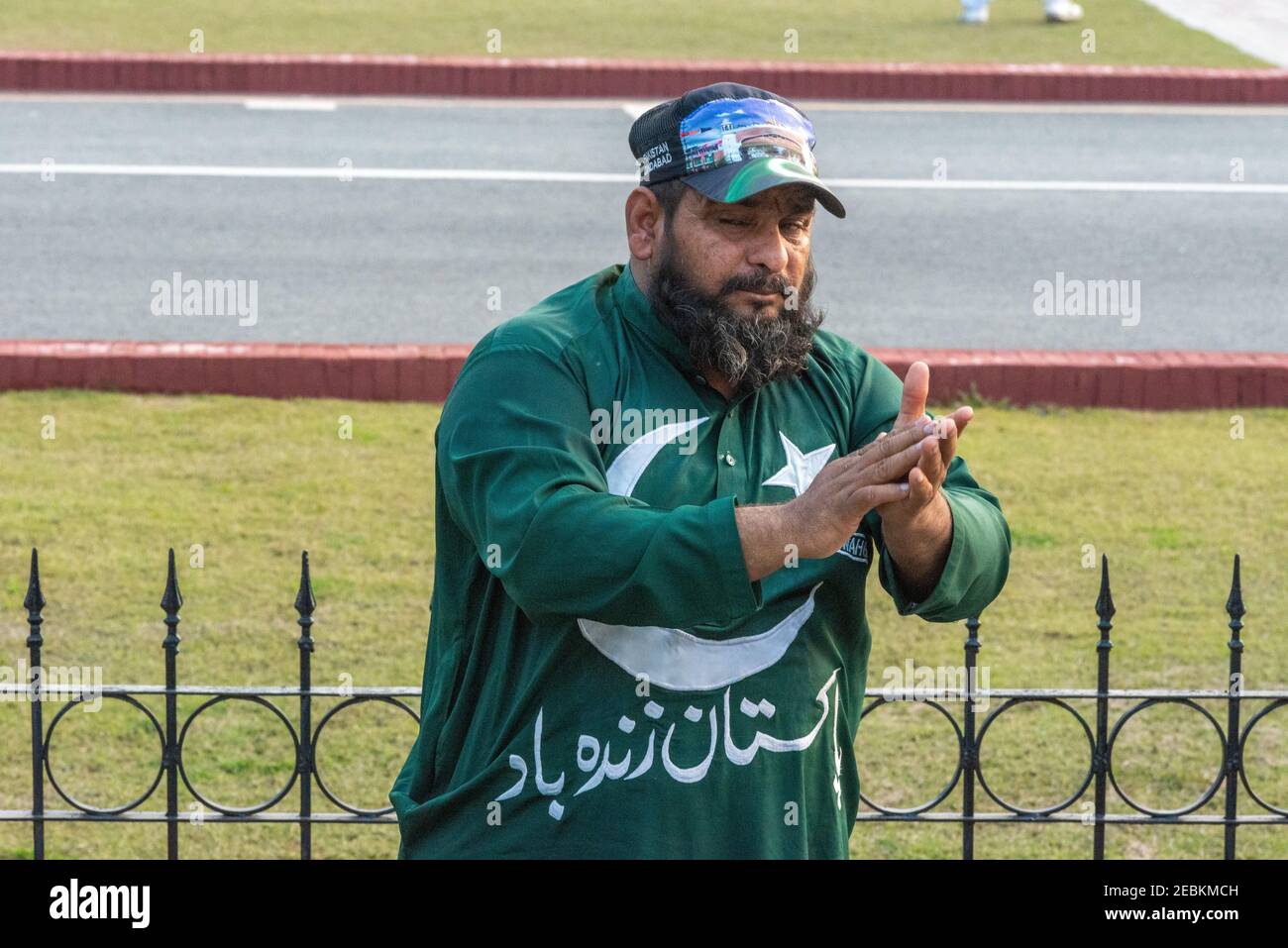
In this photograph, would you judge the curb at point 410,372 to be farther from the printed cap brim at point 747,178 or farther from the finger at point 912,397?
the finger at point 912,397

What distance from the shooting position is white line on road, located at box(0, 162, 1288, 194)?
12.8 metres

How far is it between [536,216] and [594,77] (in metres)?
4.43

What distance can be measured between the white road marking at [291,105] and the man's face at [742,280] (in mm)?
12774

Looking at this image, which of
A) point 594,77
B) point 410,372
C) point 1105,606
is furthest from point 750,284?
point 594,77

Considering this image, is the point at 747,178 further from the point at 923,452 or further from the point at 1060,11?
the point at 1060,11

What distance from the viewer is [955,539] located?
2.91m

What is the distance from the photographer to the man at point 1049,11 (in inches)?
771

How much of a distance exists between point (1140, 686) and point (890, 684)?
75 cm

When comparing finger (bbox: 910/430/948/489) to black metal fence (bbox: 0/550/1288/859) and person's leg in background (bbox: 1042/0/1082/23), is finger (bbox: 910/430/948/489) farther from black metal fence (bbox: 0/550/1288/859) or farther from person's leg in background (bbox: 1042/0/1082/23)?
person's leg in background (bbox: 1042/0/1082/23)

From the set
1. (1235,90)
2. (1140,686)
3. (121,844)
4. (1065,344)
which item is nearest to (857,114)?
(1235,90)

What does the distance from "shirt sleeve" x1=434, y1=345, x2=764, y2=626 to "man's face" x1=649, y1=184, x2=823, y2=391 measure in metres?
0.27

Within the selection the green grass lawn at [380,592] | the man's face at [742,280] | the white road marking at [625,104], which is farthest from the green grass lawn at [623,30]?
the man's face at [742,280]

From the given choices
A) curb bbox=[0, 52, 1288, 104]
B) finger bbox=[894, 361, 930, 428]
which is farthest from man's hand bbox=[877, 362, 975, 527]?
curb bbox=[0, 52, 1288, 104]

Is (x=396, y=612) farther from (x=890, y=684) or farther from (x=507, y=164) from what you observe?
(x=507, y=164)
